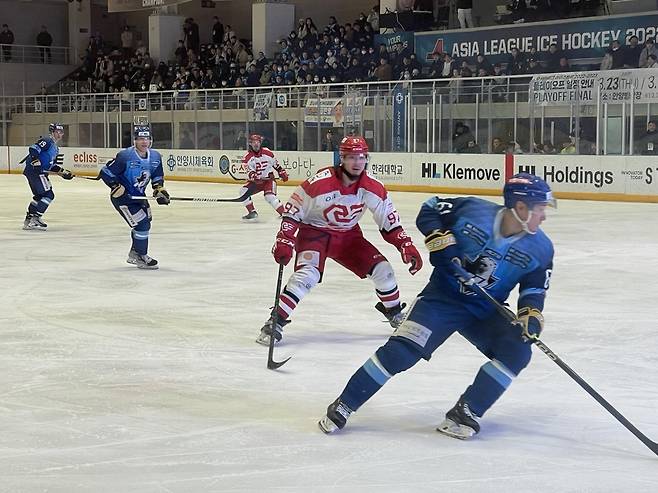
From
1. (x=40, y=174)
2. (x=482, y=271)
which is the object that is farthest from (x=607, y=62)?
(x=482, y=271)

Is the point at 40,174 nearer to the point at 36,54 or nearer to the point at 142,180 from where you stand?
the point at 142,180

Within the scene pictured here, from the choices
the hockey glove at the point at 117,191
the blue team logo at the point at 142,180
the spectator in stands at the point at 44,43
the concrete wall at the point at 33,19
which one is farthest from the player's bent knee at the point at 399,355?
the concrete wall at the point at 33,19

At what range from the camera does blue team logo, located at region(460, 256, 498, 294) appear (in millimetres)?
3904

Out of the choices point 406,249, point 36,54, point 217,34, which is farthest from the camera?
point 36,54

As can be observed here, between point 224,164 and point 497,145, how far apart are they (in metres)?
7.58

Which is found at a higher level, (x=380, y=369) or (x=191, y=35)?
(x=191, y=35)

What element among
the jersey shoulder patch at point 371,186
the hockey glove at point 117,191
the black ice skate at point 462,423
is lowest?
the black ice skate at point 462,423

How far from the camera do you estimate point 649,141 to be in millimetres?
15859

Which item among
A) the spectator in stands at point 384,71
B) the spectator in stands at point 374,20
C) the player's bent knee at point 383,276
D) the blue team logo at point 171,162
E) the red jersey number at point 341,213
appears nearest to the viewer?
the red jersey number at point 341,213

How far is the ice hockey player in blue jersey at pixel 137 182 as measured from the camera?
9.13 metres

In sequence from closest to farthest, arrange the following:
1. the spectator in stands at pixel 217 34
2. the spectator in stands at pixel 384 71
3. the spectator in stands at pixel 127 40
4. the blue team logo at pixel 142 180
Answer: the blue team logo at pixel 142 180, the spectator in stands at pixel 384 71, the spectator in stands at pixel 217 34, the spectator in stands at pixel 127 40

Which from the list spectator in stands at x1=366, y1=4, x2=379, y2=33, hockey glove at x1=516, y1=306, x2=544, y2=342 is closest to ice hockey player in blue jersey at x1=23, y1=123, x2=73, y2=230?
hockey glove at x1=516, y1=306, x2=544, y2=342

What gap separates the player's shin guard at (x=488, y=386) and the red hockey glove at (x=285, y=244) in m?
1.76

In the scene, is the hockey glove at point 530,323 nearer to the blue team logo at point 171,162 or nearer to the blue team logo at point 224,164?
the blue team logo at point 224,164
